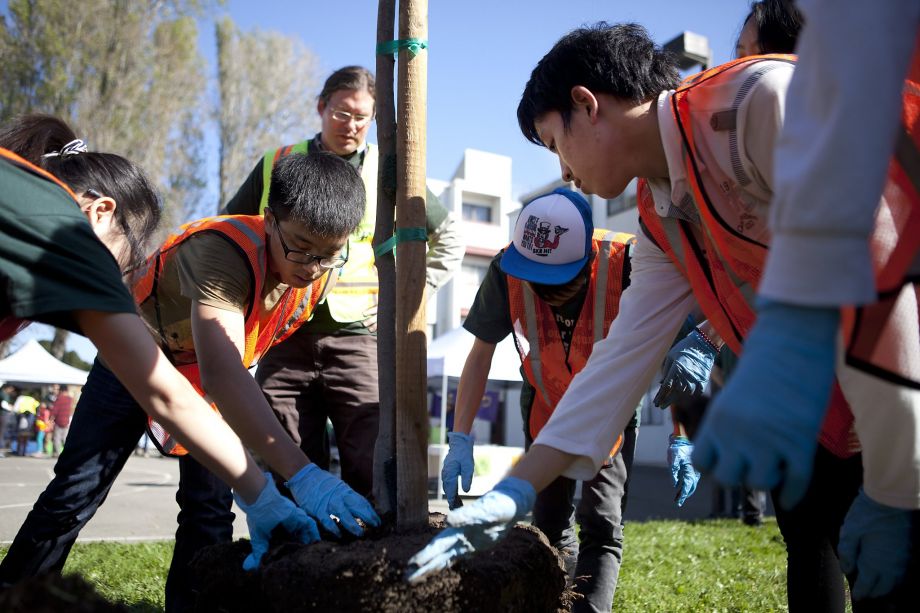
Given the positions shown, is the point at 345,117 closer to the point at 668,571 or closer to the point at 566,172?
the point at 566,172

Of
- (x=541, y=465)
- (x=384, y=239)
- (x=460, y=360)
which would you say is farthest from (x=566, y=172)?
(x=460, y=360)

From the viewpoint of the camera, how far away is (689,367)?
2.78 meters

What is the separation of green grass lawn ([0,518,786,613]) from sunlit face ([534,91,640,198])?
2107mm

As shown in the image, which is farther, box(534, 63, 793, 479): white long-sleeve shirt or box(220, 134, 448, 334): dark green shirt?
box(220, 134, 448, 334): dark green shirt

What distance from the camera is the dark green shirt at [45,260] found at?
138 cm

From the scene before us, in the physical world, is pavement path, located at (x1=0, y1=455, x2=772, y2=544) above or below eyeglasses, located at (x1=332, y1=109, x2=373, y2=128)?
below

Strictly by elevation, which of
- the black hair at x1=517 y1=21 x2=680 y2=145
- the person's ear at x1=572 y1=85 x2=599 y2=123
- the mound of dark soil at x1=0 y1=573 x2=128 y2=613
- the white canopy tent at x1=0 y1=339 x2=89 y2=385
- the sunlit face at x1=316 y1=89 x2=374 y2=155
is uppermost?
the sunlit face at x1=316 y1=89 x2=374 y2=155

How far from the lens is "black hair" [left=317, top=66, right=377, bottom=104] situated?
3.49 metres

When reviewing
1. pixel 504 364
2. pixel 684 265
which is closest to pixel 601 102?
pixel 684 265

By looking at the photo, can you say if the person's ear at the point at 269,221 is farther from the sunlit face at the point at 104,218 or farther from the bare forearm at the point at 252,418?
the bare forearm at the point at 252,418

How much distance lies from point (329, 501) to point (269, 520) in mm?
206

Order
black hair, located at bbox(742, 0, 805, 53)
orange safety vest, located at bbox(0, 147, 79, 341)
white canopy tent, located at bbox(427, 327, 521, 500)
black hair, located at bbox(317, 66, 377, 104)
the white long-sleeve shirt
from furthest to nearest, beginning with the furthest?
white canopy tent, located at bbox(427, 327, 521, 500) → black hair, located at bbox(317, 66, 377, 104) → black hair, located at bbox(742, 0, 805, 53) → the white long-sleeve shirt → orange safety vest, located at bbox(0, 147, 79, 341)

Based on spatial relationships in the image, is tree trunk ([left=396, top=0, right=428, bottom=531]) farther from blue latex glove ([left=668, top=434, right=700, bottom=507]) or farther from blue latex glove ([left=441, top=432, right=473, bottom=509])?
blue latex glove ([left=668, top=434, right=700, bottom=507])

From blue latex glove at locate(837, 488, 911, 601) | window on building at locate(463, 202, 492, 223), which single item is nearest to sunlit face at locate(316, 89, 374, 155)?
blue latex glove at locate(837, 488, 911, 601)
